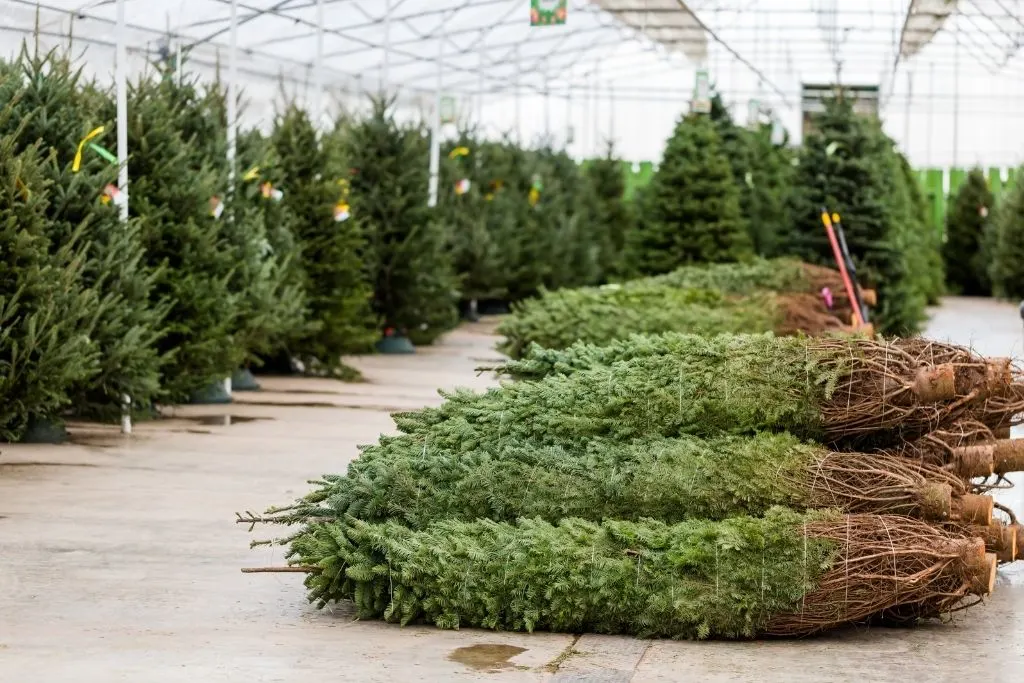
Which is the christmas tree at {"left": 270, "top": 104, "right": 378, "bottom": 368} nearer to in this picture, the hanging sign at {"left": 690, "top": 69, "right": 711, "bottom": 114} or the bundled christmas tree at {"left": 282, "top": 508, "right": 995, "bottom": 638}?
the hanging sign at {"left": 690, "top": 69, "right": 711, "bottom": 114}

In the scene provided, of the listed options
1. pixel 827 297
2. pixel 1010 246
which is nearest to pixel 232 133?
pixel 827 297

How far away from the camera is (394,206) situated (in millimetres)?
17281

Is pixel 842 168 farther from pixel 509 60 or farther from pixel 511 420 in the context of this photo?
pixel 509 60

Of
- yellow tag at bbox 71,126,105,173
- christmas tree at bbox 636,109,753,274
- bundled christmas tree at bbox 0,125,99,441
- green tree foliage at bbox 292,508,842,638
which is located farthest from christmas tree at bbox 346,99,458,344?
green tree foliage at bbox 292,508,842,638

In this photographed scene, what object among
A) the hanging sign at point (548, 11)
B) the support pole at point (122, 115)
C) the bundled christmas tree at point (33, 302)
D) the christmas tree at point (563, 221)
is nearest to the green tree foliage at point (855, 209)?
the hanging sign at point (548, 11)

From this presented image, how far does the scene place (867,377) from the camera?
6.04m

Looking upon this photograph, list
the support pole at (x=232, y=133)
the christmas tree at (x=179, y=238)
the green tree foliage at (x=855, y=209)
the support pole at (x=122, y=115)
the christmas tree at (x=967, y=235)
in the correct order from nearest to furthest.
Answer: the support pole at (x=122, y=115), the christmas tree at (x=179, y=238), the support pole at (x=232, y=133), the green tree foliage at (x=855, y=209), the christmas tree at (x=967, y=235)

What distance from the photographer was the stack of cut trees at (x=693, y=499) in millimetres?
5414

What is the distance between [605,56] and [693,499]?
1315 inches

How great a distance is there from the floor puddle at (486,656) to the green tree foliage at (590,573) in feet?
0.50

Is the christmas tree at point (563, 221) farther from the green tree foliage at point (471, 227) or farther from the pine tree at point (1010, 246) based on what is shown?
the pine tree at point (1010, 246)

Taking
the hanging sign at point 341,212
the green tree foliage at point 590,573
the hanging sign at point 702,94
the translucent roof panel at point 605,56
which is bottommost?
the green tree foliage at point 590,573

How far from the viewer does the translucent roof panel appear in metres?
21.1

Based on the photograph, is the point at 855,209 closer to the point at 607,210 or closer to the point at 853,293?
the point at 853,293
